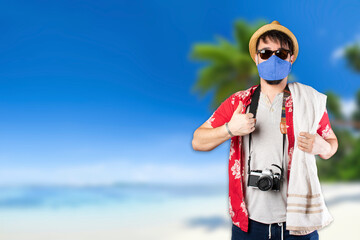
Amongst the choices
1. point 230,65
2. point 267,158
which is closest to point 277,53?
point 267,158

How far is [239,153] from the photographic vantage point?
2.05m

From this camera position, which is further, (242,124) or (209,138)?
(209,138)

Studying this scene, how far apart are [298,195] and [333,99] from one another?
58.0 feet

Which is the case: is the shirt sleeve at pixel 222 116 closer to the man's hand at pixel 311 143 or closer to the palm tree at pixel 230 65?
the man's hand at pixel 311 143

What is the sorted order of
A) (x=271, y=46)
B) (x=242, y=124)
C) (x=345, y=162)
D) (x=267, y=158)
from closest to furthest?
(x=242, y=124), (x=267, y=158), (x=271, y=46), (x=345, y=162)

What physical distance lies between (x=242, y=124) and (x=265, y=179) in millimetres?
270

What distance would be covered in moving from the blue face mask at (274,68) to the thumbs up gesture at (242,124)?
0.29 meters

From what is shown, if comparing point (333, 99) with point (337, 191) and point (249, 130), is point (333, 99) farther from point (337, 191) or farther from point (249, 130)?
point (249, 130)

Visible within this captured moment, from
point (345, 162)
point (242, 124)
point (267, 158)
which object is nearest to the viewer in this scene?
point (242, 124)

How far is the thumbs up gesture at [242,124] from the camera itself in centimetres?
187

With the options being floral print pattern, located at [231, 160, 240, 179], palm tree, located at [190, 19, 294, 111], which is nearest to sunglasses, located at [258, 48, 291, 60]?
floral print pattern, located at [231, 160, 240, 179]

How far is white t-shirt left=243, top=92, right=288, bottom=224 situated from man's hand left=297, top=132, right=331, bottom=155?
0.29ft

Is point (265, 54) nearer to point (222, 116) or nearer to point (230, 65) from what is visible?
point (222, 116)

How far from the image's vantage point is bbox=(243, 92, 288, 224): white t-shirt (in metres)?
1.97
